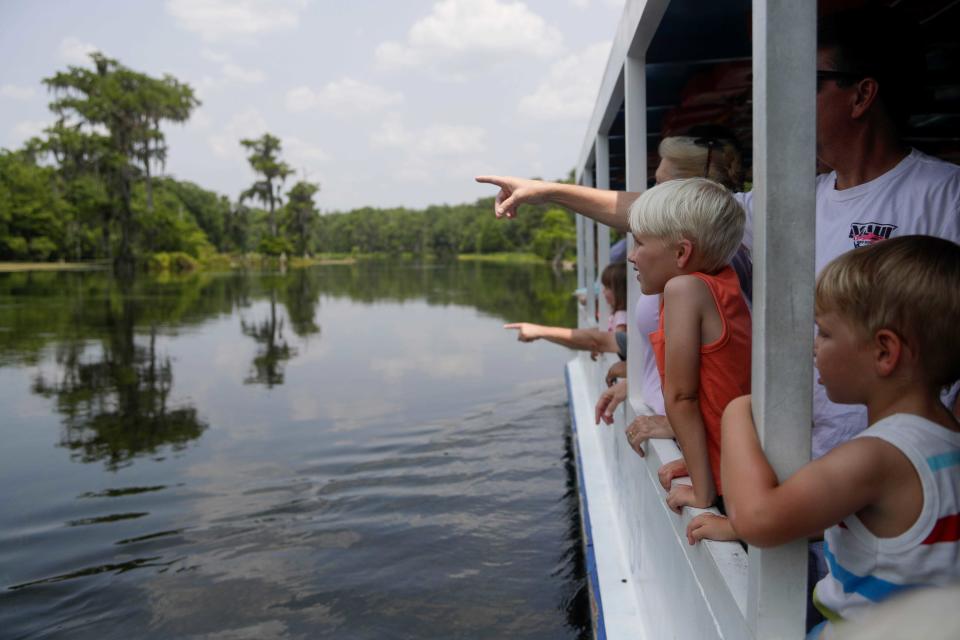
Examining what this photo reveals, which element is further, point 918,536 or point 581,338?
point 581,338

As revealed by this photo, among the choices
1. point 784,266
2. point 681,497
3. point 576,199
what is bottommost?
point 681,497

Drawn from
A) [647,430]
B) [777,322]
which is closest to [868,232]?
[777,322]

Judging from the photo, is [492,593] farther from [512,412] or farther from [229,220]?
[229,220]

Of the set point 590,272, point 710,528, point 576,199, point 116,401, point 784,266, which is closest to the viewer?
point 784,266

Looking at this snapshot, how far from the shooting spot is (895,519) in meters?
1.28

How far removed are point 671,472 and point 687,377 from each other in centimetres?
41

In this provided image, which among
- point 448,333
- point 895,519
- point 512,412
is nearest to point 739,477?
point 895,519

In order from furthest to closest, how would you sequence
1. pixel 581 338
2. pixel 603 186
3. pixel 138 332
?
1. pixel 138 332
2. pixel 603 186
3. pixel 581 338

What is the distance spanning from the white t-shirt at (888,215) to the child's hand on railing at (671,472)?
401mm

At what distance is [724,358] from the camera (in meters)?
2.02

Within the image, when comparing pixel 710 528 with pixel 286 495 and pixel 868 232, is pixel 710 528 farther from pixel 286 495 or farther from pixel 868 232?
pixel 286 495

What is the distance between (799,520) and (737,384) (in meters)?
0.73

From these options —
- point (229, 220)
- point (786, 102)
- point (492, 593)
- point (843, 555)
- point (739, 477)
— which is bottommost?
point (492, 593)

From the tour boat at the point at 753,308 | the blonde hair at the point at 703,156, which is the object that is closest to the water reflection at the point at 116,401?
the tour boat at the point at 753,308
